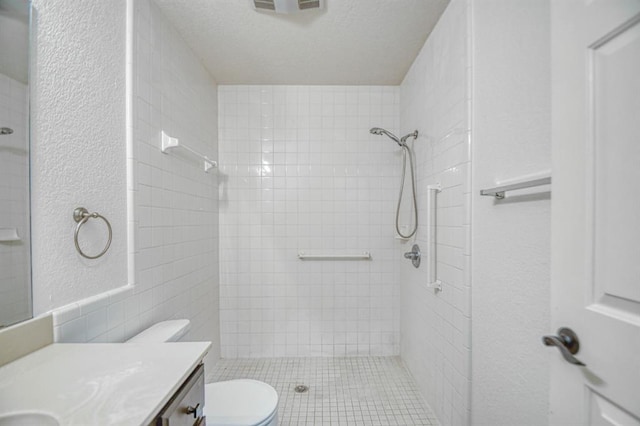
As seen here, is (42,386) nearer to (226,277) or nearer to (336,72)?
(226,277)

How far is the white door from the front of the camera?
1.77 feet

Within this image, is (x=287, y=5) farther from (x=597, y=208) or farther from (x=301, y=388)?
(x=301, y=388)

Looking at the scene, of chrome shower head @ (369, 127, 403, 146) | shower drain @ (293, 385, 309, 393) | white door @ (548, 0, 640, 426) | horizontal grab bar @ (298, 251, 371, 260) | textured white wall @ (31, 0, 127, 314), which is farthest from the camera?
horizontal grab bar @ (298, 251, 371, 260)

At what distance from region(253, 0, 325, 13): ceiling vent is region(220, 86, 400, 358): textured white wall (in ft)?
2.92

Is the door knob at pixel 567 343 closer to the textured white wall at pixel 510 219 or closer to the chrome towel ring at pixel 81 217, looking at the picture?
the textured white wall at pixel 510 219

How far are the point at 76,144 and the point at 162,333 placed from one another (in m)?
0.90

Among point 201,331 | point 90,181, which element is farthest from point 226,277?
point 90,181

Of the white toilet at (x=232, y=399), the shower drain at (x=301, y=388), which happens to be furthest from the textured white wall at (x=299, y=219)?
Answer: the white toilet at (x=232, y=399)

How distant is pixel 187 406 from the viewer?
79cm

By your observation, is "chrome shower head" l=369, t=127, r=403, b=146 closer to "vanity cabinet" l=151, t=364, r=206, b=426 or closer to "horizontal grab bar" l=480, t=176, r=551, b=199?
"horizontal grab bar" l=480, t=176, r=551, b=199

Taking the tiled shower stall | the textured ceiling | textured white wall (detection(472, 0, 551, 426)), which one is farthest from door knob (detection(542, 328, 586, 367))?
the textured ceiling

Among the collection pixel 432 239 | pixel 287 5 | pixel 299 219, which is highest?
pixel 287 5

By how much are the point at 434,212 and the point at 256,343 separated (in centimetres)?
189


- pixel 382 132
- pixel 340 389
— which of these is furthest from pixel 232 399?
pixel 382 132
